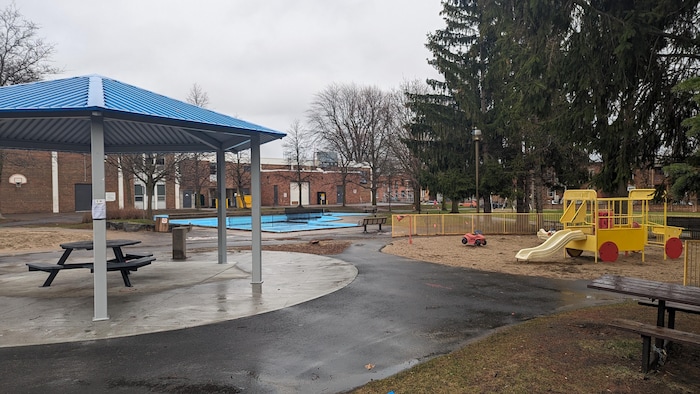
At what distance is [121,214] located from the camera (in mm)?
29641

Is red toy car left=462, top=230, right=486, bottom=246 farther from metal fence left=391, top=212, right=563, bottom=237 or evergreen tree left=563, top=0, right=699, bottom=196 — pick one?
evergreen tree left=563, top=0, right=699, bottom=196

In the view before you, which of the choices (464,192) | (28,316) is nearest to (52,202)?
(464,192)

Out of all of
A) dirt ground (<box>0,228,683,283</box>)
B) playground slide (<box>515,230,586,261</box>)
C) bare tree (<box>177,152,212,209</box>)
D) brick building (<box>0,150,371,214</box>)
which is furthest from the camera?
bare tree (<box>177,152,212,209</box>)

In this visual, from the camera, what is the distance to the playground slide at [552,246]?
42.5 feet

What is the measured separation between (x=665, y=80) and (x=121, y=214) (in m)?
31.0

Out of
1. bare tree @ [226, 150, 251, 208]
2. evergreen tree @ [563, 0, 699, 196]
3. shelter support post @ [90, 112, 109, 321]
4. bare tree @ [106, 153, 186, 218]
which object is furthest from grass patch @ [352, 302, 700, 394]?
bare tree @ [226, 150, 251, 208]

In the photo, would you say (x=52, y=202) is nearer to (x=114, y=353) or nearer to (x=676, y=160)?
(x=114, y=353)

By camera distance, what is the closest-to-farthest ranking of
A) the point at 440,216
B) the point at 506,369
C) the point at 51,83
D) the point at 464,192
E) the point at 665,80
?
1. the point at 506,369
2. the point at 665,80
3. the point at 51,83
4. the point at 440,216
5. the point at 464,192

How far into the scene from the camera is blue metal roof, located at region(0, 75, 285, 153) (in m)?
6.65

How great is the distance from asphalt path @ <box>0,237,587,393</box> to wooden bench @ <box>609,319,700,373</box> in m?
2.04

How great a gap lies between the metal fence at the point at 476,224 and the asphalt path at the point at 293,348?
12938 millimetres

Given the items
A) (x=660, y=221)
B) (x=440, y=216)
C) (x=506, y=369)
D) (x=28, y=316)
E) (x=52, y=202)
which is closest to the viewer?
(x=506, y=369)

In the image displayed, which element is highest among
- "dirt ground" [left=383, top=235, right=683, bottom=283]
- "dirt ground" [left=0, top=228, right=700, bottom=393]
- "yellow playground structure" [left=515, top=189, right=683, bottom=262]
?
"yellow playground structure" [left=515, top=189, right=683, bottom=262]

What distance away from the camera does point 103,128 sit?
7.30m
